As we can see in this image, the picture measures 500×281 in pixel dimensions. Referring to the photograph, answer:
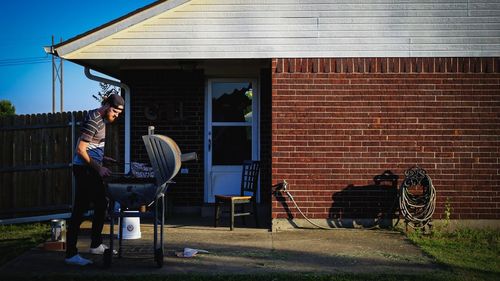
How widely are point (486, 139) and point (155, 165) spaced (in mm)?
5382

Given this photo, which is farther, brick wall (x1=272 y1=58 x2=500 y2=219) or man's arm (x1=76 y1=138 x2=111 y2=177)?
brick wall (x1=272 y1=58 x2=500 y2=219)

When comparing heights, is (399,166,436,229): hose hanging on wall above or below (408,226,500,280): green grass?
above

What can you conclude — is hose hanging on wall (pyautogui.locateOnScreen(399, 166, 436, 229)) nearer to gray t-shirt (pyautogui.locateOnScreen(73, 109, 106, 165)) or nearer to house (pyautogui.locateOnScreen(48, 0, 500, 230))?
house (pyautogui.locateOnScreen(48, 0, 500, 230))

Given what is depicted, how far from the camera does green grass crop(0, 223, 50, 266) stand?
752 centimetres

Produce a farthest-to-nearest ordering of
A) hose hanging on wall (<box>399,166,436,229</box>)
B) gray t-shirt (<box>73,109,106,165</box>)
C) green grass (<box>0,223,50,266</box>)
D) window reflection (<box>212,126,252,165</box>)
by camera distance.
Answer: window reflection (<box>212,126,252,165</box>) → hose hanging on wall (<box>399,166,436,229</box>) → green grass (<box>0,223,50,266</box>) → gray t-shirt (<box>73,109,106,165</box>)

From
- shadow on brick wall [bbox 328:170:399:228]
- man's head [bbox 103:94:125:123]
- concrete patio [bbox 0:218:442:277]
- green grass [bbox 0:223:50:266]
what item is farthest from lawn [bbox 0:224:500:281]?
man's head [bbox 103:94:125:123]

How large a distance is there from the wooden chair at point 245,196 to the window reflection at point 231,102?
108cm

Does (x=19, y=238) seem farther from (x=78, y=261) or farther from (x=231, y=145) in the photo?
(x=231, y=145)

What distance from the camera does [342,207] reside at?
9.05 m

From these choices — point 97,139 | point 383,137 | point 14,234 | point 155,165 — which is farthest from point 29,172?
point 383,137

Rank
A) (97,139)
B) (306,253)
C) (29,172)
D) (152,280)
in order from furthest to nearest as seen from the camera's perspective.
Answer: (29,172), (306,253), (97,139), (152,280)

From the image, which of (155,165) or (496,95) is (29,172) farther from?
(496,95)

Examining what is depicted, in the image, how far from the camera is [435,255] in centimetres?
724

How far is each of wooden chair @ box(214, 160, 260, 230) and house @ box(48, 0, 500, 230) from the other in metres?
0.49
